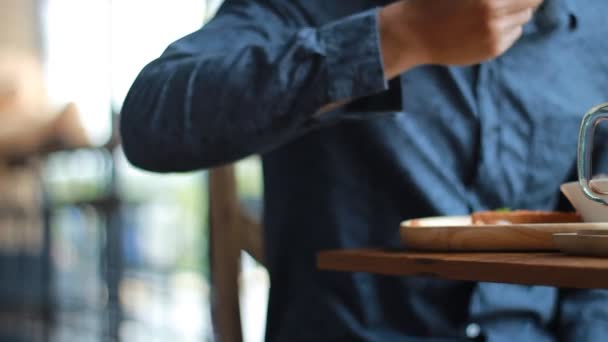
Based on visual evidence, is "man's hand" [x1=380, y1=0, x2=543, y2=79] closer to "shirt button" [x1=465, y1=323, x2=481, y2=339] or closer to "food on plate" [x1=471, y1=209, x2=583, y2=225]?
"food on plate" [x1=471, y1=209, x2=583, y2=225]

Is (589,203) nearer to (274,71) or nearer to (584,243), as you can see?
(584,243)

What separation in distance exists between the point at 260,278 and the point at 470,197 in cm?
66

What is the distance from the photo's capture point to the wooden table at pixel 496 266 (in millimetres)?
354

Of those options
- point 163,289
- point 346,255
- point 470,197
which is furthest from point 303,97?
point 163,289

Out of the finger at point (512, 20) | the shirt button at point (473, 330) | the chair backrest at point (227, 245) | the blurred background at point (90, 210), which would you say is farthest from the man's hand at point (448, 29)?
the blurred background at point (90, 210)

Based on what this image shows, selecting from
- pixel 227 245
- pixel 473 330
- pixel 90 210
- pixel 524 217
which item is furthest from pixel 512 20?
pixel 90 210

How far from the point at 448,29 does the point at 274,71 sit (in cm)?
17

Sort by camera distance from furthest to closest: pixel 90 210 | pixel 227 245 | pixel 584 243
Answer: pixel 90 210 < pixel 227 245 < pixel 584 243

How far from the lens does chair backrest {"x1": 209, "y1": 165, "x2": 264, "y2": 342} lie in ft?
3.35

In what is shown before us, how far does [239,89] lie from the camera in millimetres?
667

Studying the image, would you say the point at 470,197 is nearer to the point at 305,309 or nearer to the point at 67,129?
the point at 305,309

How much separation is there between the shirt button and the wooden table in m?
0.29

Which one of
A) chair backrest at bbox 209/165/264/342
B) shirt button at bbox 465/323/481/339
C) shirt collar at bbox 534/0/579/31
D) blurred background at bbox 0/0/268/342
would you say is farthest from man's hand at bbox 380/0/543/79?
blurred background at bbox 0/0/268/342

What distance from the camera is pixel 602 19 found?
0.78 m
